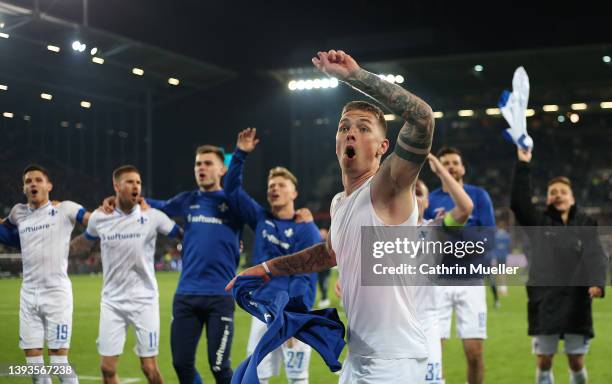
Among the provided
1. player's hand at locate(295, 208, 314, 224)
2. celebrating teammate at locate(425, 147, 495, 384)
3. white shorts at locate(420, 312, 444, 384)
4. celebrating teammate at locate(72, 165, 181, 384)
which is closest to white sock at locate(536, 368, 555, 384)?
celebrating teammate at locate(425, 147, 495, 384)

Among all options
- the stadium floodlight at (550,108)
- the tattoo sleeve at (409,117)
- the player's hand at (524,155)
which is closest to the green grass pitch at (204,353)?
the player's hand at (524,155)

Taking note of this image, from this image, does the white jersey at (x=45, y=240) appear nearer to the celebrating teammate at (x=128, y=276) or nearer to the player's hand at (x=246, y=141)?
the celebrating teammate at (x=128, y=276)

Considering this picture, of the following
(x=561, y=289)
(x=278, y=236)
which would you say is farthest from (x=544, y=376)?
(x=278, y=236)

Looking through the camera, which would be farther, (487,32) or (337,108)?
(337,108)

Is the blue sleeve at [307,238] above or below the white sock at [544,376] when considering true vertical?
above

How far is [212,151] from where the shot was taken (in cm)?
701

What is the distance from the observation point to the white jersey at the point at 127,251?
7.07 metres

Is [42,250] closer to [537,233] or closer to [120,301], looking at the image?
[120,301]

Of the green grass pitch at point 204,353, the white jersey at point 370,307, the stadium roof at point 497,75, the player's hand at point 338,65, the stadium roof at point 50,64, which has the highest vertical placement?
the stadium roof at point 497,75

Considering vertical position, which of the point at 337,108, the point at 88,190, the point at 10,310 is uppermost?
the point at 337,108

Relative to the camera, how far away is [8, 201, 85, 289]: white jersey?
7.25 meters

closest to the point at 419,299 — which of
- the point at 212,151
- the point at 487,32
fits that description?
the point at 212,151

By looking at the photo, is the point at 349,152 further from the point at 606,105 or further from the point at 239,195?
the point at 606,105

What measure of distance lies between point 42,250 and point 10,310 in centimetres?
70
